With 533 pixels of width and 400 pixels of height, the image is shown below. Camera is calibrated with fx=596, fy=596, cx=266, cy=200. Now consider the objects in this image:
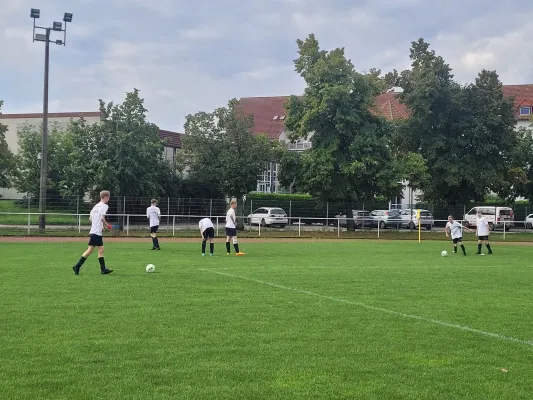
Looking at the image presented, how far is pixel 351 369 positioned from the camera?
19.7 ft

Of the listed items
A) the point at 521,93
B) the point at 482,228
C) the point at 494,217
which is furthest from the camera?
the point at 521,93

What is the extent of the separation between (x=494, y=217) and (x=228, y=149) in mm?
19359

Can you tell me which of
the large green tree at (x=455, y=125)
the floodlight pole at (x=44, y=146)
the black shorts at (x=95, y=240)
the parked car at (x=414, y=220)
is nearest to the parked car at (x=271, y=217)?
the parked car at (x=414, y=220)

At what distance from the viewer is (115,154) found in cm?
3478

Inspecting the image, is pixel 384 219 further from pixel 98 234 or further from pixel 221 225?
pixel 98 234

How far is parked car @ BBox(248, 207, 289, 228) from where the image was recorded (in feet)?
131

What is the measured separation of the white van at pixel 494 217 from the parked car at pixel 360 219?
264 inches

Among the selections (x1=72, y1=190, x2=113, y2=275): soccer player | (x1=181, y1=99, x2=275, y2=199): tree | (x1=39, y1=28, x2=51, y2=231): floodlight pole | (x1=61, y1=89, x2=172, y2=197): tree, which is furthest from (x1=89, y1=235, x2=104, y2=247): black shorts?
(x1=181, y1=99, x2=275, y2=199): tree

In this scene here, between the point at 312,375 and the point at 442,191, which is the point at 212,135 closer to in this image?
the point at 442,191

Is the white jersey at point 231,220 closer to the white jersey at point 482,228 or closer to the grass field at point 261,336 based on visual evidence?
the grass field at point 261,336

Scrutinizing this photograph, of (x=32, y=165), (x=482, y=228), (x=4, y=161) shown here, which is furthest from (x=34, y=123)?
(x=482, y=228)

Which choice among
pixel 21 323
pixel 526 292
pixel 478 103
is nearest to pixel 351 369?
pixel 21 323

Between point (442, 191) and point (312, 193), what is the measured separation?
12.4 m

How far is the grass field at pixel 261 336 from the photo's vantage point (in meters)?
5.46
